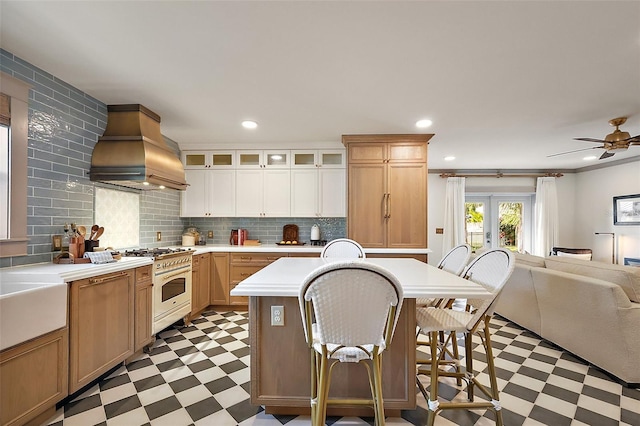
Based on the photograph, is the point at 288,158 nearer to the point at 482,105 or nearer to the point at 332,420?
the point at 482,105

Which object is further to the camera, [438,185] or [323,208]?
[438,185]

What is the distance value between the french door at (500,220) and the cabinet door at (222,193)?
16.7 ft

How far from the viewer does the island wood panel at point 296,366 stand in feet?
5.84

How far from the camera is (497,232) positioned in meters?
6.61

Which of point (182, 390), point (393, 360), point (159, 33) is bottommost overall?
point (182, 390)

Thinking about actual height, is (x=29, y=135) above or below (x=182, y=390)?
above

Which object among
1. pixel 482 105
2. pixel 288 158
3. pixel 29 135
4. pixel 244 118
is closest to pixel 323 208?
pixel 288 158

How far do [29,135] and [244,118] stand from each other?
5.93 ft

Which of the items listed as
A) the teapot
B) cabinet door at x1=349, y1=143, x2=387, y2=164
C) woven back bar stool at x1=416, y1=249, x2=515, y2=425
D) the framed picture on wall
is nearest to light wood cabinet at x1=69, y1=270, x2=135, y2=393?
woven back bar stool at x1=416, y1=249, x2=515, y2=425

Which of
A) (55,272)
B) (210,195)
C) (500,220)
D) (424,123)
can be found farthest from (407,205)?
(500,220)

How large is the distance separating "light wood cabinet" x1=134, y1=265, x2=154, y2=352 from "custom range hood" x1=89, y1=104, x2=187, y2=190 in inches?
35.1

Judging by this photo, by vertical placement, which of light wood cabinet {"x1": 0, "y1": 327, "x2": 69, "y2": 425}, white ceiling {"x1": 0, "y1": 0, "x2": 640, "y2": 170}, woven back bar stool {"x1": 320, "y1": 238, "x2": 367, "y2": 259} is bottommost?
light wood cabinet {"x1": 0, "y1": 327, "x2": 69, "y2": 425}

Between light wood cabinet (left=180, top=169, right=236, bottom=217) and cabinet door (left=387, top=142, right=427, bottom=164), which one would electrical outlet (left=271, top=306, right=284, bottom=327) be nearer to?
cabinet door (left=387, top=142, right=427, bottom=164)

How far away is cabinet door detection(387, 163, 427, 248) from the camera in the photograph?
→ 3.91 m
